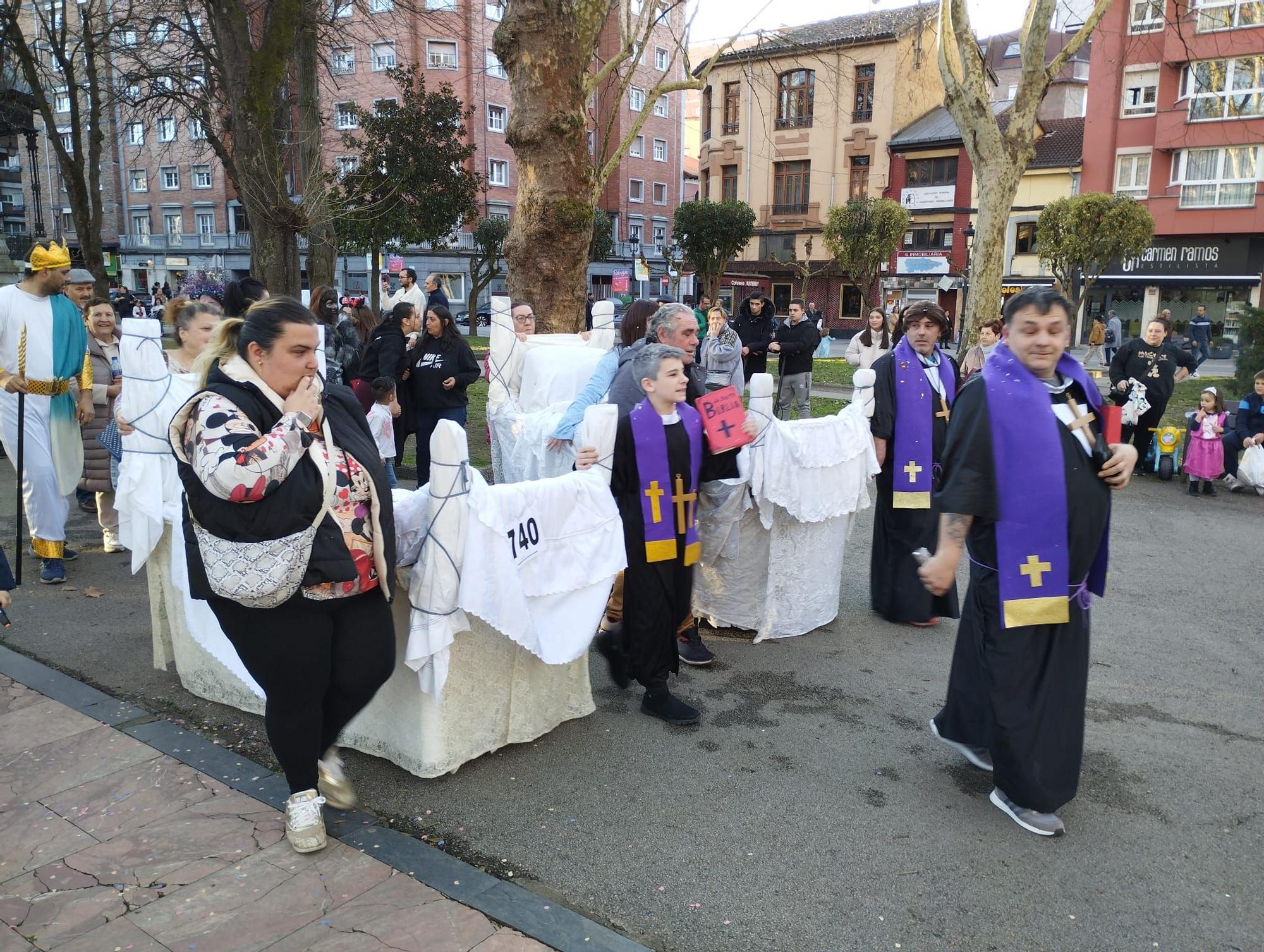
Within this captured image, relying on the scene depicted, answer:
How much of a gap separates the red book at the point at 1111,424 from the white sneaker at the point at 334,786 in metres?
2.86

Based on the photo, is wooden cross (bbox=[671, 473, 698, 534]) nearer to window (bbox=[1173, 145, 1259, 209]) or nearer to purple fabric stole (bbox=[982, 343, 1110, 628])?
purple fabric stole (bbox=[982, 343, 1110, 628])

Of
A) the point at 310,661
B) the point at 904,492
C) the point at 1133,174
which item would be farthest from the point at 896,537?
the point at 1133,174

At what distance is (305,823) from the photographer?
9.91 feet

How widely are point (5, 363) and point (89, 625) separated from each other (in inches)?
72.8

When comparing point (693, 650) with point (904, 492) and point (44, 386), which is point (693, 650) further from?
point (44, 386)

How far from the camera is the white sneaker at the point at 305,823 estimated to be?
9.89 feet

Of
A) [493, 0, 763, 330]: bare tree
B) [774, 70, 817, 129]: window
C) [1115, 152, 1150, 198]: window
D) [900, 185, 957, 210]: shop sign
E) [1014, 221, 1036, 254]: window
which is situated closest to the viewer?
[493, 0, 763, 330]: bare tree

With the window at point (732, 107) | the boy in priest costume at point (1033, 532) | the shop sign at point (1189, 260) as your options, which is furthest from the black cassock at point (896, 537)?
the window at point (732, 107)

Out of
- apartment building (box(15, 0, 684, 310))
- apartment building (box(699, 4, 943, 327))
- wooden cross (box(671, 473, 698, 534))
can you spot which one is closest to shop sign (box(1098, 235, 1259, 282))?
apartment building (box(699, 4, 943, 327))

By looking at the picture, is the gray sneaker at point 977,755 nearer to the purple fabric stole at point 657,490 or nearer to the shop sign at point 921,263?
the purple fabric stole at point 657,490

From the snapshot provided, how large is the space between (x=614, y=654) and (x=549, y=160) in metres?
4.98

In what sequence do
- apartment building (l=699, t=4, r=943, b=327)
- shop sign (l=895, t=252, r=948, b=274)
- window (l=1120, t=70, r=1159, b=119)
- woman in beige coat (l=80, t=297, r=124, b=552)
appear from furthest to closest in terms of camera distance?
apartment building (l=699, t=4, r=943, b=327) < shop sign (l=895, t=252, r=948, b=274) < window (l=1120, t=70, r=1159, b=119) < woman in beige coat (l=80, t=297, r=124, b=552)

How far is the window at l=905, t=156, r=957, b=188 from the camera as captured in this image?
132ft

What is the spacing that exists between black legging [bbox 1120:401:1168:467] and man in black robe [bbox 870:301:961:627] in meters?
5.75
